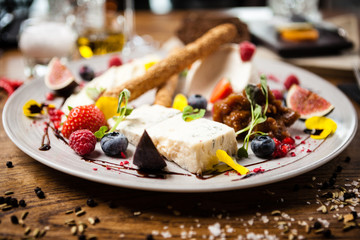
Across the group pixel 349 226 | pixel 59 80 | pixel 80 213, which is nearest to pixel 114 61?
pixel 59 80

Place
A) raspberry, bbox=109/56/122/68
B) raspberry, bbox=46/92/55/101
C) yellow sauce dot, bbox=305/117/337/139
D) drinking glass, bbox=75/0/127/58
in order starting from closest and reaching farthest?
yellow sauce dot, bbox=305/117/337/139 < raspberry, bbox=46/92/55/101 < raspberry, bbox=109/56/122/68 < drinking glass, bbox=75/0/127/58

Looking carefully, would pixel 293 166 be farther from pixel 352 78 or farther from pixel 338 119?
pixel 352 78

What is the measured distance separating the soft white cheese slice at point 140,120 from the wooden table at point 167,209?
1.27 ft

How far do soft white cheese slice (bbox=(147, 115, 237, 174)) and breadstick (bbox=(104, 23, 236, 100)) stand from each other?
61cm

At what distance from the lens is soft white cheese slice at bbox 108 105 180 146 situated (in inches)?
80.7

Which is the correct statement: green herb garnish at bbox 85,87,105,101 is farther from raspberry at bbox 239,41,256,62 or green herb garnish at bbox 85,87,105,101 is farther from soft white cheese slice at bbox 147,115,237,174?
raspberry at bbox 239,41,256,62

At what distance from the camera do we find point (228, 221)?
1522 millimetres

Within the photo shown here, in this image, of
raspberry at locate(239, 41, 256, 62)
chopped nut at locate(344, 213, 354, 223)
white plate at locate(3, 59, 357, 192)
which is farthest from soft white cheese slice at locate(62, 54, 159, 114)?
chopped nut at locate(344, 213, 354, 223)

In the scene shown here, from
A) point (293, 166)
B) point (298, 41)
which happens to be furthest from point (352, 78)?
point (293, 166)

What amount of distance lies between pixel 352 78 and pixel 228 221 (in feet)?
7.83

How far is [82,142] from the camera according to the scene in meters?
1.86

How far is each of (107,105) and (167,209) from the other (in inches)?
35.9

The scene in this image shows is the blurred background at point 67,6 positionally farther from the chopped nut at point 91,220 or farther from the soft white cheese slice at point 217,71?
the chopped nut at point 91,220

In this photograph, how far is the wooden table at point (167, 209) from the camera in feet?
4.79
